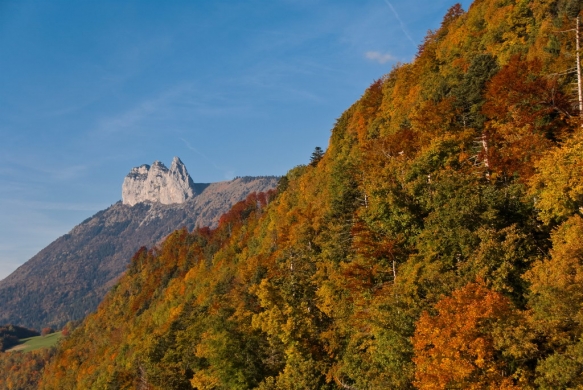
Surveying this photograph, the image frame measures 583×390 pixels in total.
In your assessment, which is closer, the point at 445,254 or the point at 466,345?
the point at 466,345

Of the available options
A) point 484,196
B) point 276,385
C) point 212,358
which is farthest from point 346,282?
point 212,358

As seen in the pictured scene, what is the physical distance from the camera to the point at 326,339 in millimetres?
43375

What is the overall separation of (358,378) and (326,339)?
856cm

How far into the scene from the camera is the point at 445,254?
34.5m

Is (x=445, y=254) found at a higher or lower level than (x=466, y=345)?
higher

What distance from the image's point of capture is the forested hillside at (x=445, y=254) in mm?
24750

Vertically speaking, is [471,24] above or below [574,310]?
above

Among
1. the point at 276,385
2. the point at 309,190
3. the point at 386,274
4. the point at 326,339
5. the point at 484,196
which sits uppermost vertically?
the point at 309,190

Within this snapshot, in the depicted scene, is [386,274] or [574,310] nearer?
[574,310]

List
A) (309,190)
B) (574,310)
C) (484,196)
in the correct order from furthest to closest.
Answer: (309,190), (484,196), (574,310)

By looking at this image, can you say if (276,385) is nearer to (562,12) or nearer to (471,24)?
(562,12)

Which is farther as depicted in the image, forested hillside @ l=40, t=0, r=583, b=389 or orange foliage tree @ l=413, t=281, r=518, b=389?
forested hillside @ l=40, t=0, r=583, b=389

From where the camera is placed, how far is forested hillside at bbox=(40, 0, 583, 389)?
2475cm

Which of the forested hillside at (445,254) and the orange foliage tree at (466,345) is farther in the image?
the forested hillside at (445,254)
